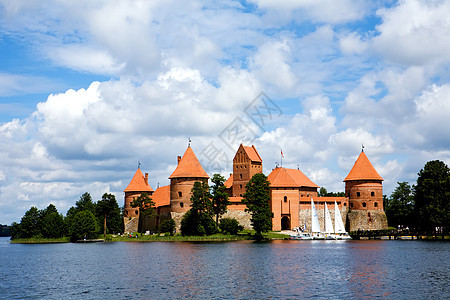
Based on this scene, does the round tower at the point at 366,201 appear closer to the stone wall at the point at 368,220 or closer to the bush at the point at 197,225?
the stone wall at the point at 368,220

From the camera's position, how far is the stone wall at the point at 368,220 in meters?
72.8

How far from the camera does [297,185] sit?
7312 centimetres

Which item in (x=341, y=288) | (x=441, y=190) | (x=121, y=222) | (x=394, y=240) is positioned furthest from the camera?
(x=121, y=222)

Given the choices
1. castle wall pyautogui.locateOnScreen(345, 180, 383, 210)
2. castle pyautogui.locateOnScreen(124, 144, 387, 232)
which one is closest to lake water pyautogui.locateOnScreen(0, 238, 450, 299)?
castle pyautogui.locateOnScreen(124, 144, 387, 232)

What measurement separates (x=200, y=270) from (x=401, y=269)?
12.8 metres

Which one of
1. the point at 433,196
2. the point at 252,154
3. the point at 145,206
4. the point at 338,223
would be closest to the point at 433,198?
the point at 433,196

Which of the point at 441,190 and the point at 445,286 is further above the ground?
the point at 441,190

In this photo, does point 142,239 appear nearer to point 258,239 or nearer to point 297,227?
point 258,239

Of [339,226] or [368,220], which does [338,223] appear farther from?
[368,220]

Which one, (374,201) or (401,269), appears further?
(374,201)

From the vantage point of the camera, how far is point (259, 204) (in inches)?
2434

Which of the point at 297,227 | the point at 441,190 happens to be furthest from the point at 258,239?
the point at 441,190

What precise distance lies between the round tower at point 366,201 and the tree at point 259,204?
17.3 meters

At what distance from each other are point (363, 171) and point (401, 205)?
13.2 m
